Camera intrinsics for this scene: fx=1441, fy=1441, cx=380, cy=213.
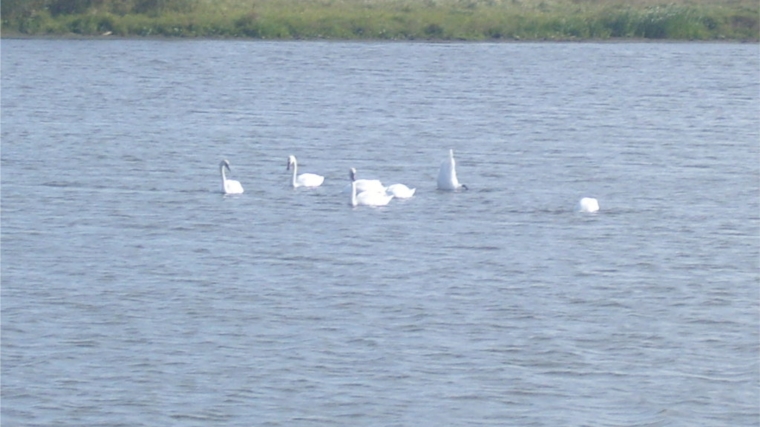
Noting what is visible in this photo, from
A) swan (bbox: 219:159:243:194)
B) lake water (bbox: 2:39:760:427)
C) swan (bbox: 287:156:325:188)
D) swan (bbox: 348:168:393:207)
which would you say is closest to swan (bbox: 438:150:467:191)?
lake water (bbox: 2:39:760:427)

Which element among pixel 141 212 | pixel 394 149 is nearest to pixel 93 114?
pixel 394 149

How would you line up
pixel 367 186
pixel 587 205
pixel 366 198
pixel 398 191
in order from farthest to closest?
pixel 367 186 < pixel 398 191 < pixel 366 198 < pixel 587 205

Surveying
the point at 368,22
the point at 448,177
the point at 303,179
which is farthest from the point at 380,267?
the point at 368,22

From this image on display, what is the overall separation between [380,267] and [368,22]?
28811 millimetres

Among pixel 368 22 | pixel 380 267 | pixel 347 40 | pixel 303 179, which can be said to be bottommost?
A: pixel 347 40

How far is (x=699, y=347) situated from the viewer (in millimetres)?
10203

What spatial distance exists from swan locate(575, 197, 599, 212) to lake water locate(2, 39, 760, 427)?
0.11 metres

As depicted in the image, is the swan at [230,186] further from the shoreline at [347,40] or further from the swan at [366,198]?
Answer: the shoreline at [347,40]

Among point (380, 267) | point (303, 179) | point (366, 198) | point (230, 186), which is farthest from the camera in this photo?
point (303, 179)

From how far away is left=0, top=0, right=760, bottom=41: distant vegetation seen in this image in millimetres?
40312

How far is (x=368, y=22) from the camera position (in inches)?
1606

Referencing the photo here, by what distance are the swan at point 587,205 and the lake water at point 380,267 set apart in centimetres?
11

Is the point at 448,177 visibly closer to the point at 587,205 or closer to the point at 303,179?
the point at 303,179

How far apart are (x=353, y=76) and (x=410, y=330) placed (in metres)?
21.3
